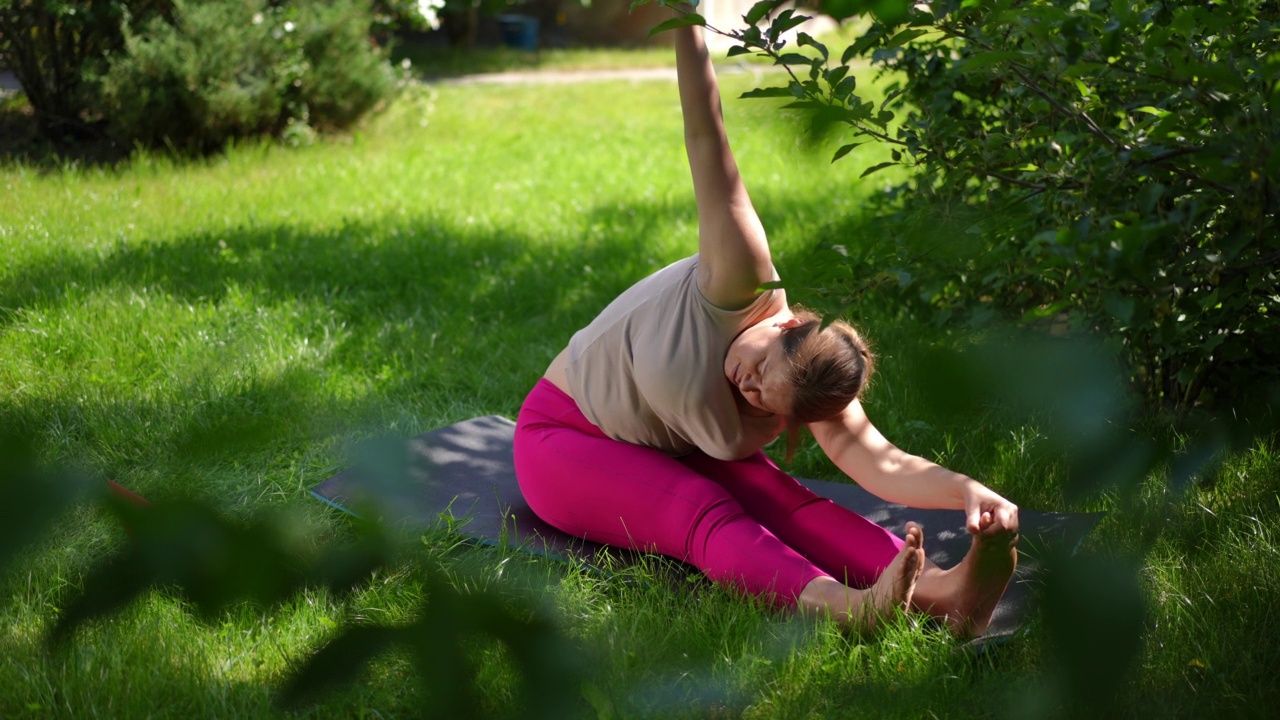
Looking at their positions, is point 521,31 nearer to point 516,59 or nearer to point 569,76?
point 516,59

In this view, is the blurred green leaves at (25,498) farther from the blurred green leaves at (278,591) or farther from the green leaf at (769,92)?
the green leaf at (769,92)

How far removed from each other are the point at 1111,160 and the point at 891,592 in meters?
0.96

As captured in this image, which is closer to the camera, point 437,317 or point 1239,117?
point 1239,117

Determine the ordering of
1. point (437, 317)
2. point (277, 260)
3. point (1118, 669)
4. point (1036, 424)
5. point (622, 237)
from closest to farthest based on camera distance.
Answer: point (1118, 669) → point (1036, 424) → point (437, 317) → point (277, 260) → point (622, 237)

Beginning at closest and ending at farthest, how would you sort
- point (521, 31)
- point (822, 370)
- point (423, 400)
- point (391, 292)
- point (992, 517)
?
point (992, 517)
point (822, 370)
point (423, 400)
point (391, 292)
point (521, 31)

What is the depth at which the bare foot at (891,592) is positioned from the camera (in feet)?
6.88

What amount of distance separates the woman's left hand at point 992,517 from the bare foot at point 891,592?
0.40 feet

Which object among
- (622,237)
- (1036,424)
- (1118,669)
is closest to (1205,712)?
(1036,424)

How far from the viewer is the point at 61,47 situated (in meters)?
6.47

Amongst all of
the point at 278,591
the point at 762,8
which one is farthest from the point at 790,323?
the point at 278,591

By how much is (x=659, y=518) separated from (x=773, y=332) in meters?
0.50

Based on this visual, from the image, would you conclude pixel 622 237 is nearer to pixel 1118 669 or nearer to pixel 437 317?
pixel 437 317

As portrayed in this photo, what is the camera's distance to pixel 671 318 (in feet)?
8.05

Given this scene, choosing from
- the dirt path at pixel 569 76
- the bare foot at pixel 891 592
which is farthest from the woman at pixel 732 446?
the dirt path at pixel 569 76
